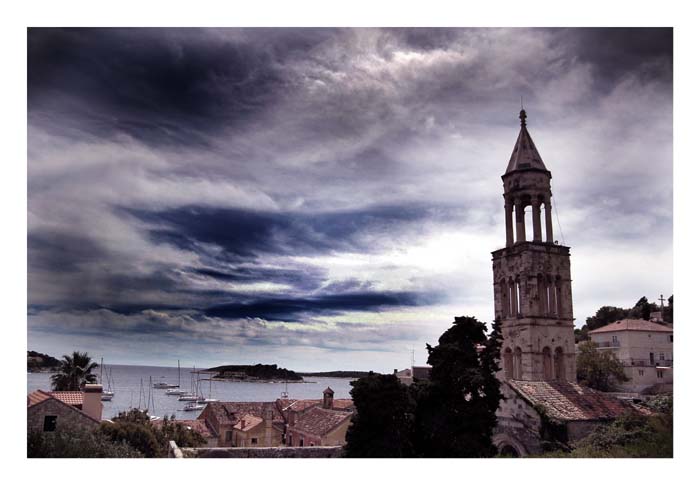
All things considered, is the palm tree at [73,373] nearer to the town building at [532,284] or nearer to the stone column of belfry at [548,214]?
the town building at [532,284]

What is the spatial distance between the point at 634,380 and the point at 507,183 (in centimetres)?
1929

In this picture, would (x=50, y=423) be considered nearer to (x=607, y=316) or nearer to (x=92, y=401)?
(x=92, y=401)

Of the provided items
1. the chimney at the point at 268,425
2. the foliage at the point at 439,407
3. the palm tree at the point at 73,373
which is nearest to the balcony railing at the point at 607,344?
the chimney at the point at 268,425

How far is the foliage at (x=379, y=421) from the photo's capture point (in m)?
13.8

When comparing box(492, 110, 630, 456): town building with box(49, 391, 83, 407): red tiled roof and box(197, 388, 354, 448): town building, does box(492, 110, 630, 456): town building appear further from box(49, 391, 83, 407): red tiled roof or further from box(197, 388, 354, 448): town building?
box(49, 391, 83, 407): red tiled roof

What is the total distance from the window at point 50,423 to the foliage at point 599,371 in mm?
28637

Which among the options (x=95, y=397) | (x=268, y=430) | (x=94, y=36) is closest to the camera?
(x=94, y=36)

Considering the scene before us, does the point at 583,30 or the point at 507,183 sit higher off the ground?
the point at 583,30

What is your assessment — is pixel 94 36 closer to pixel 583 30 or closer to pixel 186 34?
pixel 186 34

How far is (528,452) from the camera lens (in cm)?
1591

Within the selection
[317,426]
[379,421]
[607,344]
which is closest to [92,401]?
[379,421]

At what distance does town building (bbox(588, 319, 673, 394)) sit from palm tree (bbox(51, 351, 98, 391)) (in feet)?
93.9

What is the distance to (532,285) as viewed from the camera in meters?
21.9
